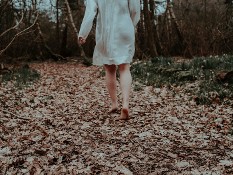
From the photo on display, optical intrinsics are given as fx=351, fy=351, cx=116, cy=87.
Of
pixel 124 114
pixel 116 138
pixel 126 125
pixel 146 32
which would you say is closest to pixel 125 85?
pixel 124 114

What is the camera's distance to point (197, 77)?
313 inches

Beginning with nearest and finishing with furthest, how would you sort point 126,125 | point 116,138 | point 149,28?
point 116,138
point 126,125
point 149,28

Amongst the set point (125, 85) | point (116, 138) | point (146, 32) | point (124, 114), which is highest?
point (146, 32)

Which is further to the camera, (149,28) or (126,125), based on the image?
(149,28)

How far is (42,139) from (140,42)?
44.3 feet

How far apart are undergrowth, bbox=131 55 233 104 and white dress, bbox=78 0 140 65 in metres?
2.16

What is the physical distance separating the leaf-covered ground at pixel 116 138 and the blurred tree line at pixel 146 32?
395 centimetres

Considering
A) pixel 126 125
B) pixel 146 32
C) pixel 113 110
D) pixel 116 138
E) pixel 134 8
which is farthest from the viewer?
pixel 146 32

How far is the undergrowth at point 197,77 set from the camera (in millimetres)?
6363

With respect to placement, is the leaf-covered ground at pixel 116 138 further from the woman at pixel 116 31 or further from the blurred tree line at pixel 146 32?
the blurred tree line at pixel 146 32

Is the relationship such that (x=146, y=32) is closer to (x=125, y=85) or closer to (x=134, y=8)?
(x=134, y=8)

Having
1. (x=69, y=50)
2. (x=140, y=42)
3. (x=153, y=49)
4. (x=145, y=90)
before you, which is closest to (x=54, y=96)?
(x=145, y=90)

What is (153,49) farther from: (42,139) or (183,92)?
(42,139)

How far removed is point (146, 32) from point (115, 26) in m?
9.66
